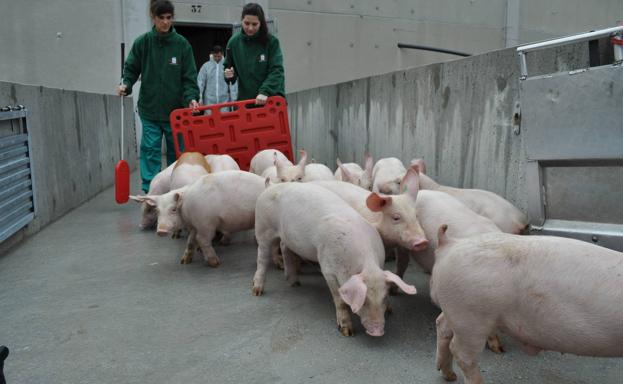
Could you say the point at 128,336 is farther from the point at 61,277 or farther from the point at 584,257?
the point at 584,257

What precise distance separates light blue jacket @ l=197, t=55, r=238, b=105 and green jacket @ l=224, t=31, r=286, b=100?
4.17 metres

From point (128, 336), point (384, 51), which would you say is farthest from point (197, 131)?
point (384, 51)

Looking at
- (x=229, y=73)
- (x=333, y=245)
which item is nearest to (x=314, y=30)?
(x=229, y=73)

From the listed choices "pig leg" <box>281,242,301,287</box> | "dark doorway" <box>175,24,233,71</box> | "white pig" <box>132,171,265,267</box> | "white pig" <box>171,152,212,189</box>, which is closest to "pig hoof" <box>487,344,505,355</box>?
"pig leg" <box>281,242,301,287</box>

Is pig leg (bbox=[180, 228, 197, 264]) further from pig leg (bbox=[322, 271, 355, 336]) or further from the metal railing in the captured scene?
the metal railing

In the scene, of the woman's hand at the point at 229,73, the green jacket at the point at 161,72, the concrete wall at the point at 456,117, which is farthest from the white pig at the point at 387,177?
the green jacket at the point at 161,72

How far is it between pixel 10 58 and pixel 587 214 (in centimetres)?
1219

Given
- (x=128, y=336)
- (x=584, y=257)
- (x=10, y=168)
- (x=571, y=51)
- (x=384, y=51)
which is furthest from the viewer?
(x=384, y=51)

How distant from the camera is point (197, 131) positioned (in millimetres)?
5848

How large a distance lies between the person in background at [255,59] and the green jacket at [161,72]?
1.52ft

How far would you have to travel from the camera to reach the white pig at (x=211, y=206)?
402 centimetres

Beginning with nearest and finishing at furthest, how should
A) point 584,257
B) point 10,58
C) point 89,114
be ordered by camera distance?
point 584,257 → point 89,114 → point 10,58

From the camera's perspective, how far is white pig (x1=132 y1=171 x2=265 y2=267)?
4020 millimetres

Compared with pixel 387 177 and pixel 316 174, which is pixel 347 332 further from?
pixel 316 174
